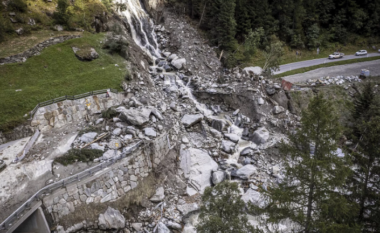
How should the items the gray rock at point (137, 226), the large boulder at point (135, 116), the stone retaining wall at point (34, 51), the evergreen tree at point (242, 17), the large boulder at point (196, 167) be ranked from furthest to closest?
the evergreen tree at point (242, 17), the stone retaining wall at point (34, 51), the large boulder at point (135, 116), the large boulder at point (196, 167), the gray rock at point (137, 226)

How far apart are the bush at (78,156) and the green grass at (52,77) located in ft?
18.4

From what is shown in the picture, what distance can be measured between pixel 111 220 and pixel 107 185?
8.25 feet

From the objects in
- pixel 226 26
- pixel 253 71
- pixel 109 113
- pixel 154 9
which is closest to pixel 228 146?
pixel 109 113

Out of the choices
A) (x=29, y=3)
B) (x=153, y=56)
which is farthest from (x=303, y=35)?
(x=29, y=3)

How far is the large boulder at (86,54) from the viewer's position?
29.1m

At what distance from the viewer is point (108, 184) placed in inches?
698

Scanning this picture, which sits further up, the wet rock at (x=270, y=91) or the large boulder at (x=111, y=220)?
the wet rock at (x=270, y=91)

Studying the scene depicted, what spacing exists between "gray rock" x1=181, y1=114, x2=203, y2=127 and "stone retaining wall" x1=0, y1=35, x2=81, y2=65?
742 inches

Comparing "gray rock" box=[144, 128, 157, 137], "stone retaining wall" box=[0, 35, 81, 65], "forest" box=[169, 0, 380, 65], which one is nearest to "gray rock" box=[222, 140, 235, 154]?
"gray rock" box=[144, 128, 157, 137]

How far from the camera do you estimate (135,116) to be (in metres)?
22.2

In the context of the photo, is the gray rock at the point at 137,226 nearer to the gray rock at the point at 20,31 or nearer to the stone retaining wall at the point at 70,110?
the stone retaining wall at the point at 70,110

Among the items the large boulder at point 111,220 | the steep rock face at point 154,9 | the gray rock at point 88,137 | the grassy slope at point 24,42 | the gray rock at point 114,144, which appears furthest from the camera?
the steep rock face at point 154,9

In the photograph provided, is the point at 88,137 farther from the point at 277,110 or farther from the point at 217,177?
the point at 277,110

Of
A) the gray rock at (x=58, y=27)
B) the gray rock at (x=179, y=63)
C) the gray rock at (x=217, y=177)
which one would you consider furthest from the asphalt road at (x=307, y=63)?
the gray rock at (x=58, y=27)
